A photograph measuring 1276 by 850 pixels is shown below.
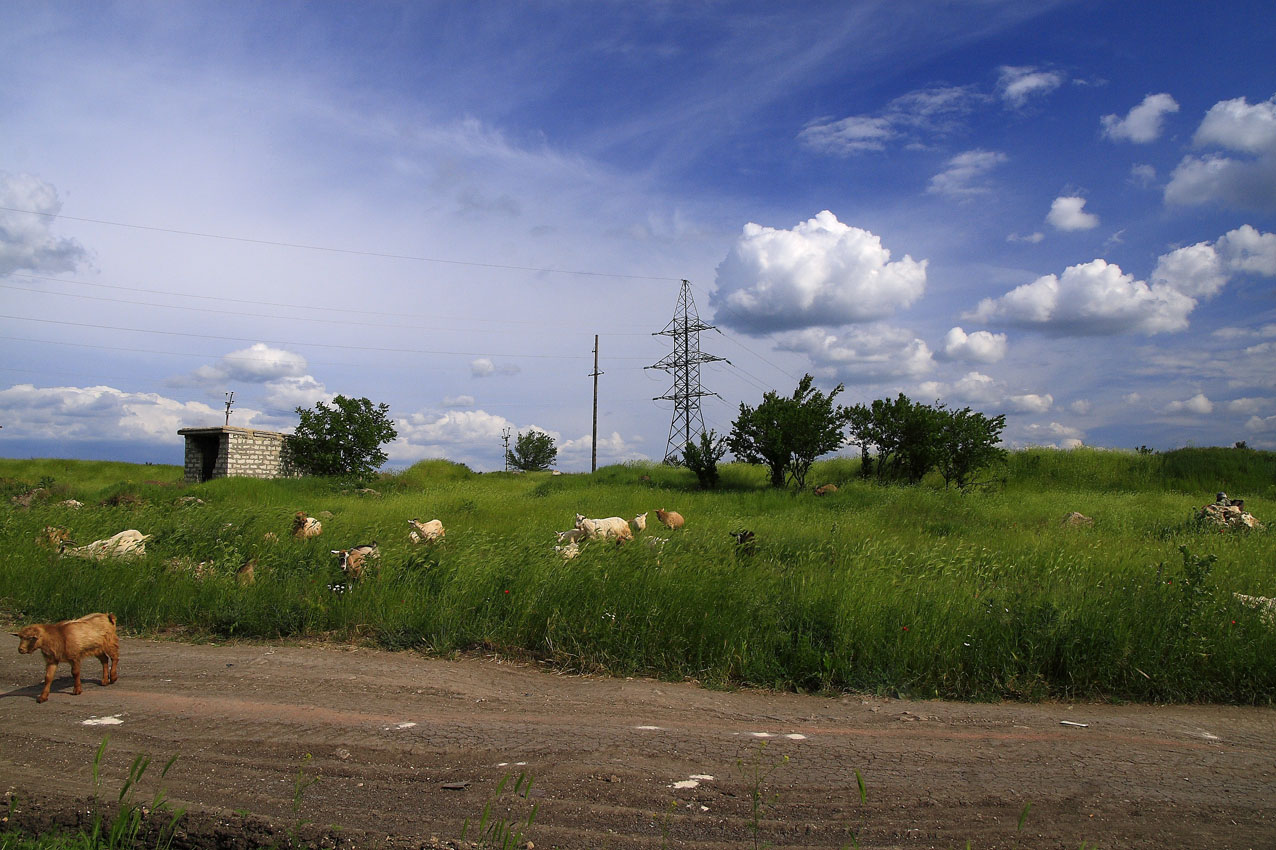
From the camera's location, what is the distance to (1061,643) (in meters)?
6.41

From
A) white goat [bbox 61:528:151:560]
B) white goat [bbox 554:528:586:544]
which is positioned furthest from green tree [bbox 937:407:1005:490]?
white goat [bbox 61:528:151:560]

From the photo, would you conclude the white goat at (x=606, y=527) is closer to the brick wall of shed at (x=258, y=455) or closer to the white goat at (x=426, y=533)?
the white goat at (x=426, y=533)

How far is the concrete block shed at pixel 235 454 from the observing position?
32031 millimetres

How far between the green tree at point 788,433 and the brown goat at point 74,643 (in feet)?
69.3

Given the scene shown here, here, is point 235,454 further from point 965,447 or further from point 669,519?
point 965,447

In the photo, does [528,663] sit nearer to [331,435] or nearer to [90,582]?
[90,582]

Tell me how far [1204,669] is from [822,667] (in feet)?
10.9

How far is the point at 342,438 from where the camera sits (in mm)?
32031

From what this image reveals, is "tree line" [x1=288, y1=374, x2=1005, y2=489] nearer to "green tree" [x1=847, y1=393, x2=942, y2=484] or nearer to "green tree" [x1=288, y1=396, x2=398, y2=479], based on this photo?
"green tree" [x1=847, y1=393, x2=942, y2=484]

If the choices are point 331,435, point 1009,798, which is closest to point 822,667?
point 1009,798

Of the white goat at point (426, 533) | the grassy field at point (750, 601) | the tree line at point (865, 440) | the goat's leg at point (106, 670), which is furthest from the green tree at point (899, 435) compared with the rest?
the goat's leg at point (106, 670)

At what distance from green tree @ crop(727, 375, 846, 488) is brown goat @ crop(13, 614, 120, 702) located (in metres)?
21.1

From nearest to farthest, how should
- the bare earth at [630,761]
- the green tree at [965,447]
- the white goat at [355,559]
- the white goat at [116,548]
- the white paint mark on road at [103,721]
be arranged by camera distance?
the bare earth at [630,761] < the white paint mark on road at [103,721] < the white goat at [355,559] < the white goat at [116,548] < the green tree at [965,447]

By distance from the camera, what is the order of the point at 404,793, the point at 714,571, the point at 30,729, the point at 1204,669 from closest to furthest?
the point at 404,793 < the point at 30,729 < the point at 1204,669 < the point at 714,571
